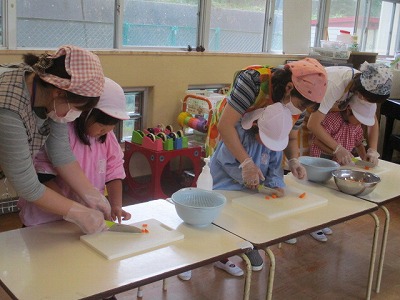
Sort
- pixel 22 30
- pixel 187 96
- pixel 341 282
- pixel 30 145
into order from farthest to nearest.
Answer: pixel 187 96
pixel 22 30
pixel 341 282
pixel 30 145

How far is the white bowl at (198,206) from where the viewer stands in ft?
5.68

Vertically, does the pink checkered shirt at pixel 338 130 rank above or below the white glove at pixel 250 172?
above

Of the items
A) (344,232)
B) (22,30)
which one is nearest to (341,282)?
(344,232)

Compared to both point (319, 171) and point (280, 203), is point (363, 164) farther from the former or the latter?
point (280, 203)

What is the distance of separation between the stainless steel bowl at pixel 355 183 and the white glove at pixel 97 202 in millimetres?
1154

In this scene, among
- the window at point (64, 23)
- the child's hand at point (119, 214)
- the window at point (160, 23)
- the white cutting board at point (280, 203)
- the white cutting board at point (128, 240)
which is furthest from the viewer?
the window at point (160, 23)

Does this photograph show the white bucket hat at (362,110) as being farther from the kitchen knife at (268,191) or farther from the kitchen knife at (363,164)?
the kitchen knife at (268,191)

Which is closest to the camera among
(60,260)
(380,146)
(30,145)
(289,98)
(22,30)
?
(60,260)

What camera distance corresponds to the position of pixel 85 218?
156cm

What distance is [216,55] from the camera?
4.32 metres

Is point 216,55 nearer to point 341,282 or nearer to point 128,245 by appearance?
point 341,282

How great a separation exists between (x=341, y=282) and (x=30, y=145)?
197 centimetres

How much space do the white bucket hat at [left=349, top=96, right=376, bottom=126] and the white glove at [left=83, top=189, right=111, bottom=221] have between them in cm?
158

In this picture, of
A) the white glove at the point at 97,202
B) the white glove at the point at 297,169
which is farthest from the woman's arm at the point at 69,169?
the white glove at the point at 297,169
